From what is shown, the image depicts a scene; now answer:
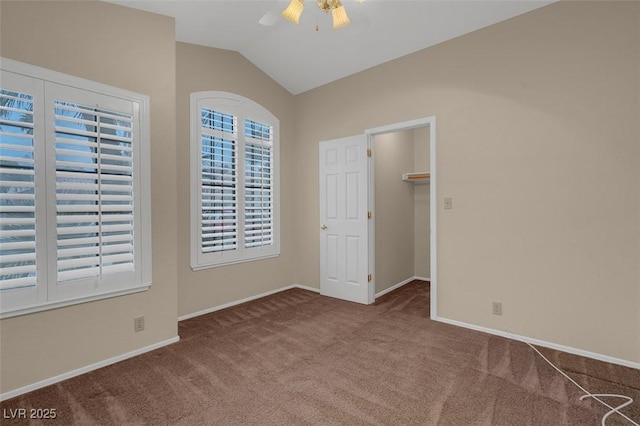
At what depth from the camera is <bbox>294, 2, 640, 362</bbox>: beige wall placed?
245 centimetres

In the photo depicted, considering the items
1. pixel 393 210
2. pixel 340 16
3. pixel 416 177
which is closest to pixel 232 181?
pixel 340 16

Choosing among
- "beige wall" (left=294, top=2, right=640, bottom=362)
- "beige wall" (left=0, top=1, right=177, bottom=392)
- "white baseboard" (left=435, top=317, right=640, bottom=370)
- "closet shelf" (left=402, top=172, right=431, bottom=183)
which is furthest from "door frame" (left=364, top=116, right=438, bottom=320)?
"beige wall" (left=0, top=1, right=177, bottom=392)

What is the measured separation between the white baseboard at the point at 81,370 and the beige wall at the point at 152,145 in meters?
0.03

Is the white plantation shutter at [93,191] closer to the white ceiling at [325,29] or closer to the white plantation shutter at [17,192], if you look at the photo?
the white plantation shutter at [17,192]

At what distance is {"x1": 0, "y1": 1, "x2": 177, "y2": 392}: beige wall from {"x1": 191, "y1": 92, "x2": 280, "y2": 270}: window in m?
0.69

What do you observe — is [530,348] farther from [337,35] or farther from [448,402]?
[337,35]

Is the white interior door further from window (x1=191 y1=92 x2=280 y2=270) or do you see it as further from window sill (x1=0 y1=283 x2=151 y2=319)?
window sill (x1=0 y1=283 x2=151 y2=319)

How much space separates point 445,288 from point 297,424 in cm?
220

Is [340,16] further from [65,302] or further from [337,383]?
[65,302]

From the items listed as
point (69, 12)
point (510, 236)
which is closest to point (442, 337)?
point (510, 236)

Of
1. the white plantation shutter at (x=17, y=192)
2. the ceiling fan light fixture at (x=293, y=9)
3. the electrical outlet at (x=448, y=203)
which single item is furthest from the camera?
the electrical outlet at (x=448, y=203)

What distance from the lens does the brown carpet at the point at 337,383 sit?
189 centimetres

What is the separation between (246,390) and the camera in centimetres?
216

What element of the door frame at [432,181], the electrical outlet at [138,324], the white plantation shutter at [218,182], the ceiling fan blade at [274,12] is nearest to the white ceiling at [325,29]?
the ceiling fan blade at [274,12]
